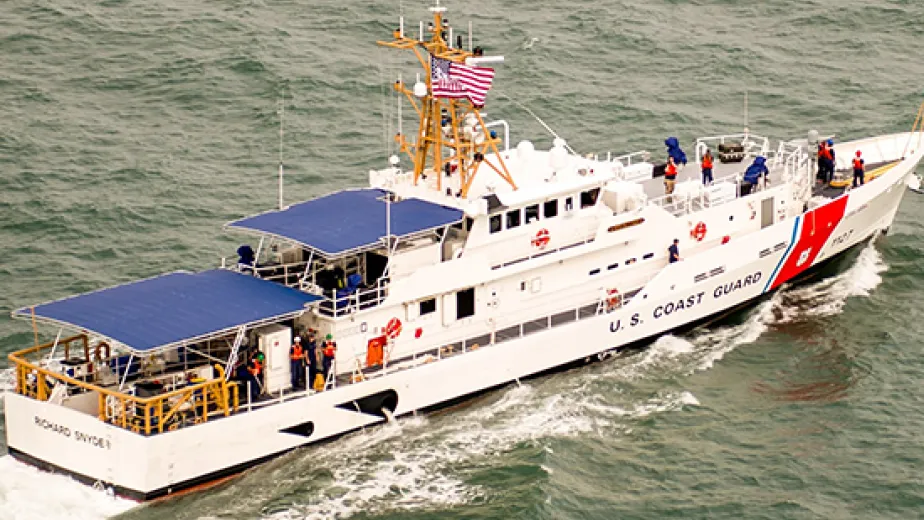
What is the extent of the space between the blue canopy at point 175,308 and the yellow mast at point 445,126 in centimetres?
502

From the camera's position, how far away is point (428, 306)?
134 feet

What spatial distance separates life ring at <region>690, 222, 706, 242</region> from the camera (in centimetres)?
4516

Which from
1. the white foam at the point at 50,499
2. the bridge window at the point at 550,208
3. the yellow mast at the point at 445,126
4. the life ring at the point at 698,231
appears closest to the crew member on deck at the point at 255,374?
the white foam at the point at 50,499

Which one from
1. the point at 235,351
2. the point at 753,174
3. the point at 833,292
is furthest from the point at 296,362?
the point at 833,292

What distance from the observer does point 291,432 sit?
3819cm

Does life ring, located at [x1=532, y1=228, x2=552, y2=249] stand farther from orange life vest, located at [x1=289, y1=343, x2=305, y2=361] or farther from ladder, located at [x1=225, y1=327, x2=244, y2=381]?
ladder, located at [x1=225, y1=327, x2=244, y2=381]

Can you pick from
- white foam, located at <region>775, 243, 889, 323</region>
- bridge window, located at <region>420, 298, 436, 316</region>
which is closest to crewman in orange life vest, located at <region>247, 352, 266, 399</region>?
bridge window, located at <region>420, 298, 436, 316</region>

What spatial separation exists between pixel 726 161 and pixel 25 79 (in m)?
23.3

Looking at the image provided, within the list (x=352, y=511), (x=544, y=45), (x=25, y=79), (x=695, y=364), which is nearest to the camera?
(x=352, y=511)

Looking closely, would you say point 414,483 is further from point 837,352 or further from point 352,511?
point 837,352

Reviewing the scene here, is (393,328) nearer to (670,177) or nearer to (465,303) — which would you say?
(465,303)

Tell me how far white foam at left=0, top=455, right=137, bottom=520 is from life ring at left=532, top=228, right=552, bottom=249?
11840 mm

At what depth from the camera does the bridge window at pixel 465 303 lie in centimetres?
4119

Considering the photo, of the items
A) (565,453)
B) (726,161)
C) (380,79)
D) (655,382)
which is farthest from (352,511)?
(380,79)
